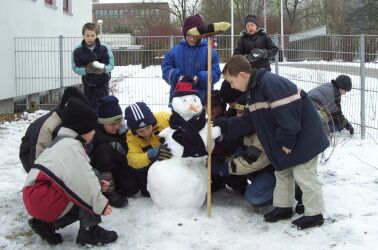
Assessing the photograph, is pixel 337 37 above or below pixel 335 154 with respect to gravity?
above

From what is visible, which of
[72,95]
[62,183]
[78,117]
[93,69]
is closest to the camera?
[62,183]

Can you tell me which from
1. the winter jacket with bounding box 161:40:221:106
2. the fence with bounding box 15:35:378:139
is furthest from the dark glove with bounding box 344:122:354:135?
the winter jacket with bounding box 161:40:221:106

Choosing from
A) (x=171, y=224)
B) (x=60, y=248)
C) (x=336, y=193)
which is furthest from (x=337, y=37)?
(x=60, y=248)

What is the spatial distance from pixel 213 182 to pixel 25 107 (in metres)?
7.94

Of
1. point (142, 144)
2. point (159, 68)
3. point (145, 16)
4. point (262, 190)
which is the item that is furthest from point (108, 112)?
point (145, 16)

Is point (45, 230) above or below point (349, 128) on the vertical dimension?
below

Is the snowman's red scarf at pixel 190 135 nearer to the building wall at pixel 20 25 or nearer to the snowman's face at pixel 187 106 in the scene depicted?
the snowman's face at pixel 187 106

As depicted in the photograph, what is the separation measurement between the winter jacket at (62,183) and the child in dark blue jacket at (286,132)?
142 cm

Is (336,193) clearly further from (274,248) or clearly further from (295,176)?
(274,248)

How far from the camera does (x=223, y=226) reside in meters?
3.98

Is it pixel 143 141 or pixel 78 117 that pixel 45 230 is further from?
pixel 143 141

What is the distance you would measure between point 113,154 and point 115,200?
42 cm

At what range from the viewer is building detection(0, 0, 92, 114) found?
1019cm

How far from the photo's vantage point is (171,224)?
13.1 feet
